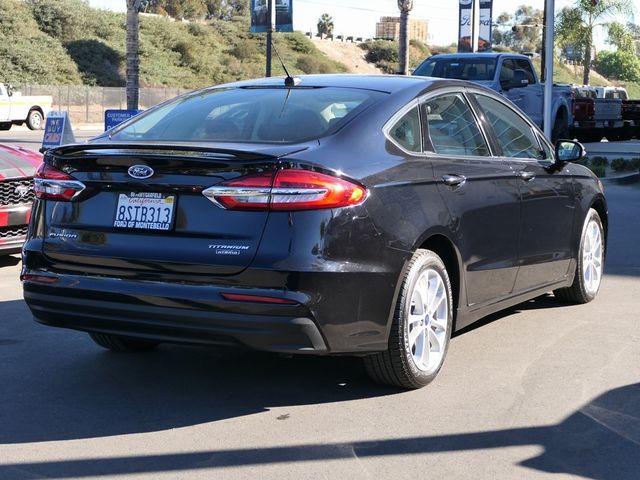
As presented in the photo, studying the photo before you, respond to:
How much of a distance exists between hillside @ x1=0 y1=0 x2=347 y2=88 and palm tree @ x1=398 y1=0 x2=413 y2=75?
3087 cm

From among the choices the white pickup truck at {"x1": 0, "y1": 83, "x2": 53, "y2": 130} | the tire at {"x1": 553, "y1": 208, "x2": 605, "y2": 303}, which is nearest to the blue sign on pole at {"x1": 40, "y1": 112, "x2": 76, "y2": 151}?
the tire at {"x1": 553, "y1": 208, "x2": 605, "y2": 303}

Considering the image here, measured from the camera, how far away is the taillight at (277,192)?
15.8 feet

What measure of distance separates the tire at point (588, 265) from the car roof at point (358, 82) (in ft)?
7.06

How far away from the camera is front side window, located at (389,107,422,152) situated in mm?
5625

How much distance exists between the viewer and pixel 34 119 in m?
42.3

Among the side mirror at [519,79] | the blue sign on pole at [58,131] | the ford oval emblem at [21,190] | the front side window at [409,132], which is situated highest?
the side mirror at [519,79]

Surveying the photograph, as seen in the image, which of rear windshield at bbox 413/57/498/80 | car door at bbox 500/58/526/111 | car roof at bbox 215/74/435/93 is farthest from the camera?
car door at bbox 500/58/526/111

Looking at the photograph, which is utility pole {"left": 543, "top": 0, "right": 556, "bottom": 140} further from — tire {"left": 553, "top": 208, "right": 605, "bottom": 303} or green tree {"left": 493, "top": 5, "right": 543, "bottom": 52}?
green tree {"left": 493, "top": 5, "right": 543, "bottom": 52}

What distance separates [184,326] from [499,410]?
1.62m

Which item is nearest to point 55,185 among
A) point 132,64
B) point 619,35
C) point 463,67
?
point 463,67

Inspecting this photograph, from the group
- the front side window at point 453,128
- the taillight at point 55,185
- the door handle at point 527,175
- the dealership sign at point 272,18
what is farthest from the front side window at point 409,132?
the dealership sign at point 272,18

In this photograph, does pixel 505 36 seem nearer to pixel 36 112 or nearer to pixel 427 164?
pixel 36 112

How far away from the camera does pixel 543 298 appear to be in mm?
8289

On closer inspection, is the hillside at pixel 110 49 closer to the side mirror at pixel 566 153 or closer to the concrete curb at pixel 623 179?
the concrete curb at pixel 623 179
